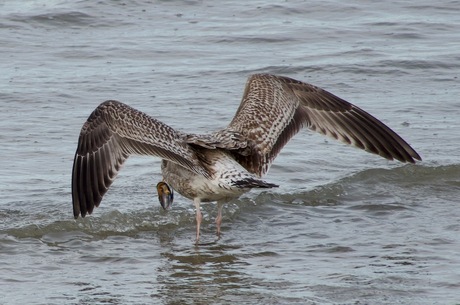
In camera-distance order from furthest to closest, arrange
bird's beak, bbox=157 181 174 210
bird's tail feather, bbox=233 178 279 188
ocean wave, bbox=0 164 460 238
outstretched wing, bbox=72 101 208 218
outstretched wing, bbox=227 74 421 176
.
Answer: bird's beak, bbox=157 181 174 210 → outstretched wing, bbox=227 74 421 176 → ocean wave, bbox=0 164 460 238 → outstretched wing, bbox=72 101 208 218 → bird's tail feather, bbox=233 178 279 188

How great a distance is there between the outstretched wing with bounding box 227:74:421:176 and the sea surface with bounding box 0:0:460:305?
1.73 feet

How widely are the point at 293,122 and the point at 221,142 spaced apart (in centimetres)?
101

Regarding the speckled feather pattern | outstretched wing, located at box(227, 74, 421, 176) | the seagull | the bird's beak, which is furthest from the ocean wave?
outstretched wing, located at box(227, 74, 421, 176)

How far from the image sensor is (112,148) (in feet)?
25.7

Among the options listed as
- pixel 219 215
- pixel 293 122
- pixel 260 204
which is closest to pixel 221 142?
pixel 219 215

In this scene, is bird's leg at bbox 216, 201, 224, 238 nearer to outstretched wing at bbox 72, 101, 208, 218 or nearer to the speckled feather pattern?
the speckled feather pattern

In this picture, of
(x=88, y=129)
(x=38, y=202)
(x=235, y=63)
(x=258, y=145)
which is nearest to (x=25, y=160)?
(x=38, y=202)

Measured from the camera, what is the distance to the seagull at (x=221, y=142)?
7672 millimetres

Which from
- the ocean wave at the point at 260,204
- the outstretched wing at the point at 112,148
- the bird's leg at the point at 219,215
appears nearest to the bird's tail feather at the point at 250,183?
the outstretched wing at the point at 112,148

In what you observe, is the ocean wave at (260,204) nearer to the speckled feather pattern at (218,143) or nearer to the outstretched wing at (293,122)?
the speckled feather pattern at (218,143)

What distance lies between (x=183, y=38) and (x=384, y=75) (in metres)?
2.94

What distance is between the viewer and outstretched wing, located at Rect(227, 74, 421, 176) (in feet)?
27.1

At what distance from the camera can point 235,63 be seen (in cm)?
1341

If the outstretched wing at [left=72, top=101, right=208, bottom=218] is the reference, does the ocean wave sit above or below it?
below
